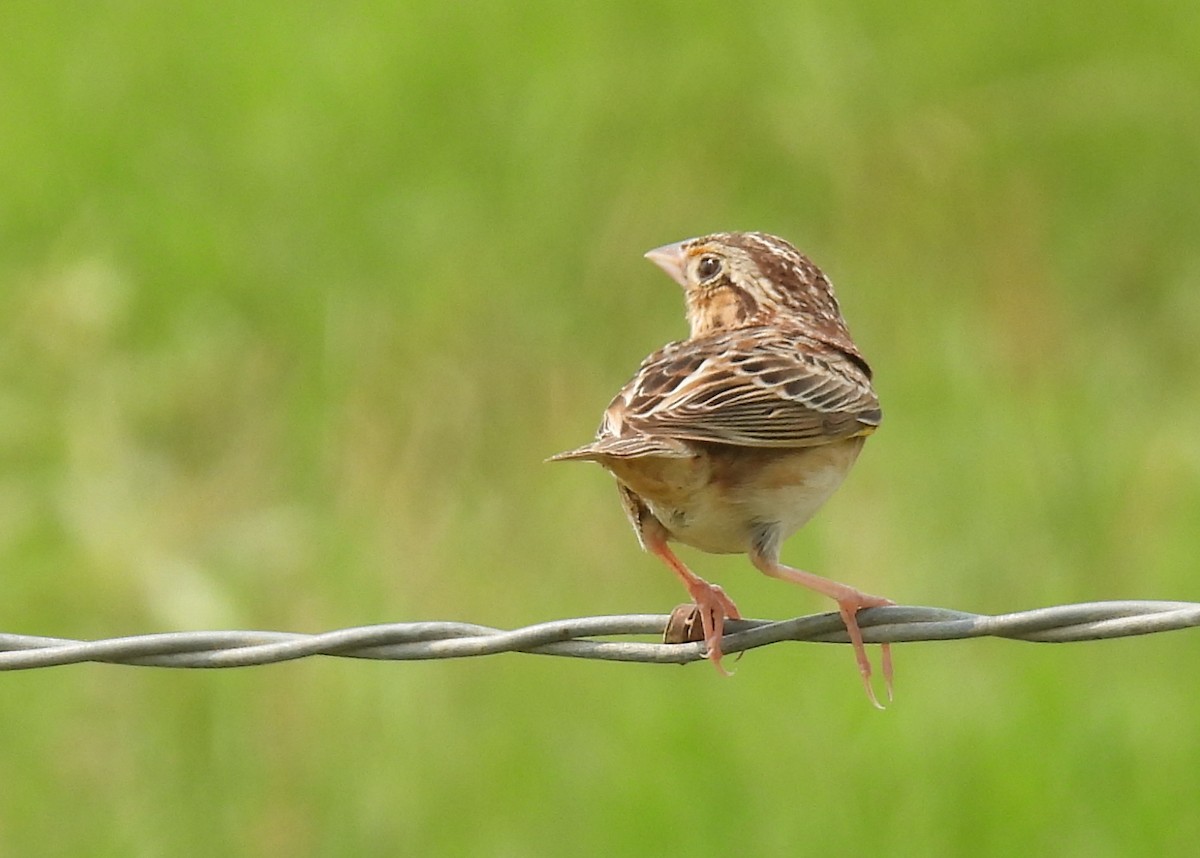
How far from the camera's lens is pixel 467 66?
12742mm

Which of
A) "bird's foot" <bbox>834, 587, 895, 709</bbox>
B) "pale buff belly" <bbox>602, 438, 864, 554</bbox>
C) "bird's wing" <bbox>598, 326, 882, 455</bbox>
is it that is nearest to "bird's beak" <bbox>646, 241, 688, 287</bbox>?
"bird's wing" <bbox>598, 326, 882, 455</bbox>

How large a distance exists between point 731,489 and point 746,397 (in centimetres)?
25

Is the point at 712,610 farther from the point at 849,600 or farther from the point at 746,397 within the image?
the point at 746,397

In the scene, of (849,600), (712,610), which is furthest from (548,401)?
(849,600)

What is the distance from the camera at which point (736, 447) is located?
547 centimetres

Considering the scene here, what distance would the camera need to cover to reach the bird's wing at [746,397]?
5223mm

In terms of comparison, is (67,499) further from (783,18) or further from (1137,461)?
(783,18)

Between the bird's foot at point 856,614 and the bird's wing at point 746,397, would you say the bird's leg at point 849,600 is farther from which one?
the bird's wing at point 746,397

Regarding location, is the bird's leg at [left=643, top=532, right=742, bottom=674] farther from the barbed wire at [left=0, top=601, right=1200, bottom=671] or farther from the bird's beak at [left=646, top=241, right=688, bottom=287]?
the bird's beak at [left=646, top=241, right=688, bottom=287]

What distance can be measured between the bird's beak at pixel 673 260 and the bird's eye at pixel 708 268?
7cm

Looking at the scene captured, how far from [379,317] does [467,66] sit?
8.88ft

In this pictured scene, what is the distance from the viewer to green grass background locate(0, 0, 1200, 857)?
304 inches

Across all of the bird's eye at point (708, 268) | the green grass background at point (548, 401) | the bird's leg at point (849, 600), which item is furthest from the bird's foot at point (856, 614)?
the green grass background at point (548, 401)

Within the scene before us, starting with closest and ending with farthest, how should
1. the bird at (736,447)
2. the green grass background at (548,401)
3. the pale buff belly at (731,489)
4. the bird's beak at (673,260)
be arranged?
1. the bird at (736,447)
2. the pale buff belly at (731,489)
3. the bird's beak at (673,260)
4. the green grass background at (548,401)
